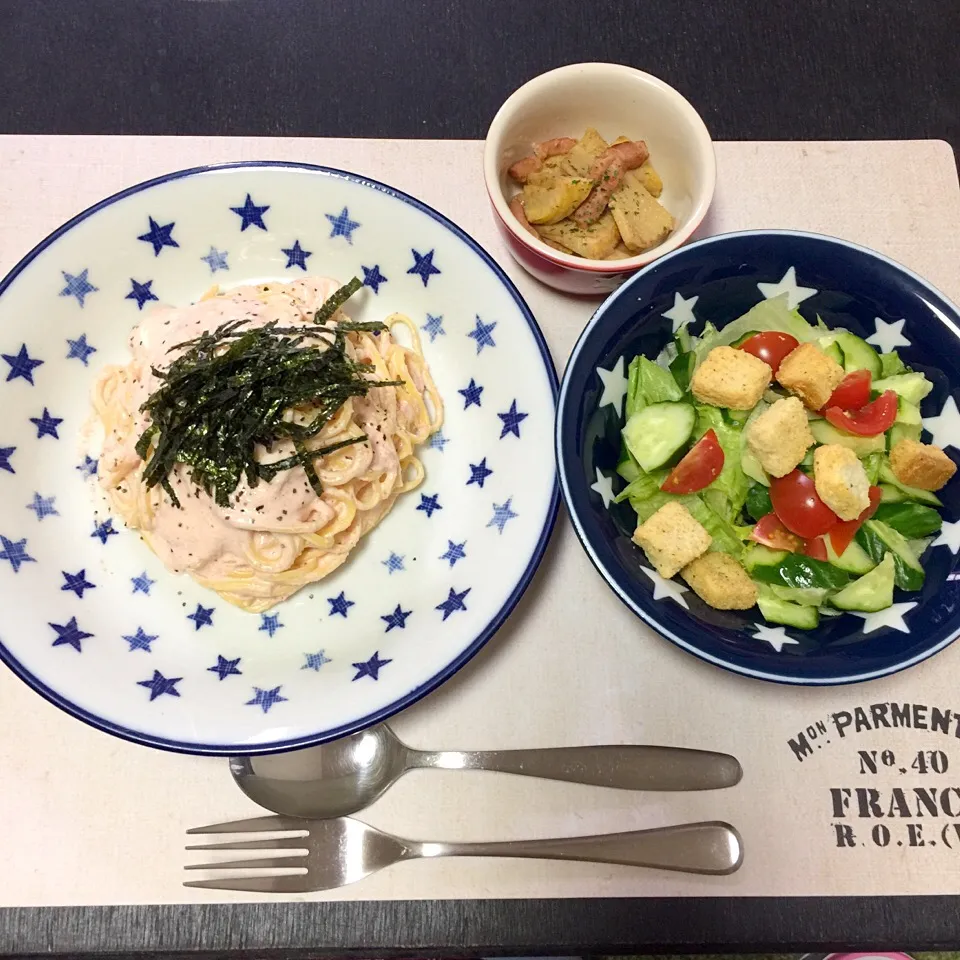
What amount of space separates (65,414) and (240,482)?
0.57 m

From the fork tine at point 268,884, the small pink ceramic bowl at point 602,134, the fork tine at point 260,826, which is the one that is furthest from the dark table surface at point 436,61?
the fork tine at point 268,884

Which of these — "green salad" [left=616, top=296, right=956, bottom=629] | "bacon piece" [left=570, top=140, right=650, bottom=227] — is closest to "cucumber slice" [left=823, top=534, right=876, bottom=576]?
"green salad" [left=616, top=296, right=956, bottom=629]

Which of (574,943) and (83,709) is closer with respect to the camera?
(83,709)

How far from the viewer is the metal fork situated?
169 centimetres

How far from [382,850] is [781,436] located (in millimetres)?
1254

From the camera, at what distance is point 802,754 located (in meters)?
1.80

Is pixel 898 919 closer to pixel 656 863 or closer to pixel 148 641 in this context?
pixel 656 863

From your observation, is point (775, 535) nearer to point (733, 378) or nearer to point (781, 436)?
point (781, 436)

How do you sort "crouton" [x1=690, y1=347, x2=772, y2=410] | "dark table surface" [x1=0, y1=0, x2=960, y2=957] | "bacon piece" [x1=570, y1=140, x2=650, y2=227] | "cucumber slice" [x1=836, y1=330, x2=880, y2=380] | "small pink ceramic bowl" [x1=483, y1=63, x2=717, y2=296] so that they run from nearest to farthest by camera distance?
"crouton" [x1=690, y1=347, x2=772, y2=410]
"cucumber slice" [x1=836, y1=330, x2=880, y2=380]
"small pink ceramic bowl" [x1=483, y1=63, x2=717, y2=296]
"bacon piece" [x1=570, y1=140, x2=650, y2=227]
"dark table surface" [x1=0, y1=0, x2=960, y2=957]

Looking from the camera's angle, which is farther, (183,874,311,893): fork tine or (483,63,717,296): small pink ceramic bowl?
(483,63,717,296): small pink ceramic bowl

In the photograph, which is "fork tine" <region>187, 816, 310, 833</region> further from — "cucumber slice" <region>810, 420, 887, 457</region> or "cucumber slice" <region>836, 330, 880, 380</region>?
"cucumber slice" <region>836, 330, 880, 380</region>

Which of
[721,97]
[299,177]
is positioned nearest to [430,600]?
[299,177]

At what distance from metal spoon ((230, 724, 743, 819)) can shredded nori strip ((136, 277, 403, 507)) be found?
0.62 metres

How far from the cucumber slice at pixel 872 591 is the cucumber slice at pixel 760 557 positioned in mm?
147
